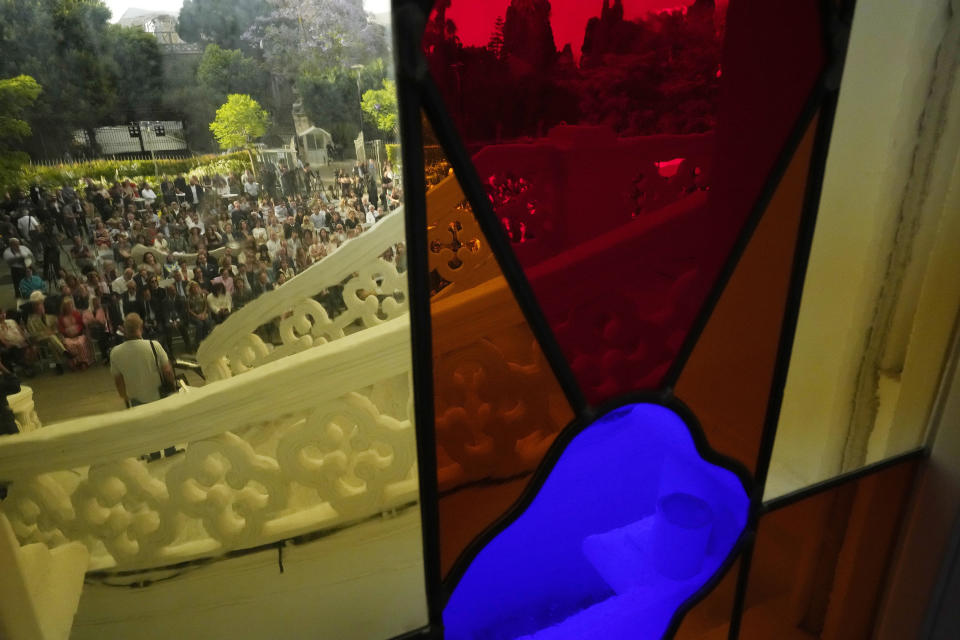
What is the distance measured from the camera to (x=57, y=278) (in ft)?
1.68

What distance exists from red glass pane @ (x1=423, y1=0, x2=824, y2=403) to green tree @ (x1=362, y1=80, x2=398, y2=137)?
67 millimetres

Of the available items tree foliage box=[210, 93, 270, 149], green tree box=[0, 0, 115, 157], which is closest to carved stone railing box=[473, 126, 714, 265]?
tree foliage box=[210, 93, 270, 149]

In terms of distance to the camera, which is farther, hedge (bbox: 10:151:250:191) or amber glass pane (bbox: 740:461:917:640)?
amber glass pane (bbox: 740:461:917:640)

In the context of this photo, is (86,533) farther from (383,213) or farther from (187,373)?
(383,213)

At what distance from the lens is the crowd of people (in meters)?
0.50

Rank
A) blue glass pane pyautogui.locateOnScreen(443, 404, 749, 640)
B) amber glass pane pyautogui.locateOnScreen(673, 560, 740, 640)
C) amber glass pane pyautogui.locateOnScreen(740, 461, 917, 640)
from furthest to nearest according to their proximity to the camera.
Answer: amber glass pane pyautogui.locateOnScreen(740, 461, 917, 640)
amber glass pane pyautogui.locateOnScreen(673, 560, 740, 640)
blue glass pane pyautogui.locateOnScreen(443, 404, 749, 640)

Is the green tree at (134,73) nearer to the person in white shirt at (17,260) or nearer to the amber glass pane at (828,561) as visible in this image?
the person in white shirt at (17,260)

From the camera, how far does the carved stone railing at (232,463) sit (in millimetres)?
562

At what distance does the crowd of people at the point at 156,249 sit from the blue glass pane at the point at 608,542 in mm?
505

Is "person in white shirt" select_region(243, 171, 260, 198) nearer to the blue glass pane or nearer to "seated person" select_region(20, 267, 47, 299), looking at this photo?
"seated person" select_region(20, 267, 47, 299)

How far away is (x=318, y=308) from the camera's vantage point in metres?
0.62

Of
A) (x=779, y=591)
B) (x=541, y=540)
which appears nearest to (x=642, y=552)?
(x=541, y=540)

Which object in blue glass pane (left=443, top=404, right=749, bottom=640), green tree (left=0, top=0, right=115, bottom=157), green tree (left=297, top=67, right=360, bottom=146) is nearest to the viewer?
green tree (left=0, top=0, right=115, bottom=157)

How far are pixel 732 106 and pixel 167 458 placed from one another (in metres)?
0.84
